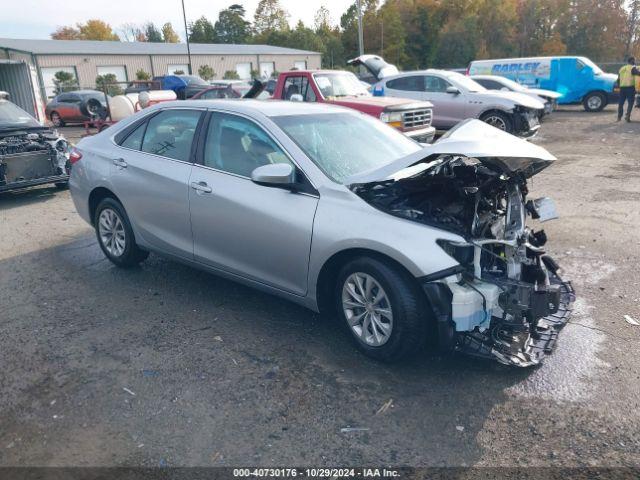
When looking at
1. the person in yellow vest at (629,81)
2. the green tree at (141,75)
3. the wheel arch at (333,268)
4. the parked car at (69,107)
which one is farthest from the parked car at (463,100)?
the green tree at (141,75)

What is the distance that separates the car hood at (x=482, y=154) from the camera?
333 centimetres

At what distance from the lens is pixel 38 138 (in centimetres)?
893

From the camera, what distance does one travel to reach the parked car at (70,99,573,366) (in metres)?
3.35

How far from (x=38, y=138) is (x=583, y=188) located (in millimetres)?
9178

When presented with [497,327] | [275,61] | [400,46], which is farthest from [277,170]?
[400,46]

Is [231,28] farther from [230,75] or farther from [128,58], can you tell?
[128,58]

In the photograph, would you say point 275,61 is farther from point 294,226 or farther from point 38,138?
point 294,226

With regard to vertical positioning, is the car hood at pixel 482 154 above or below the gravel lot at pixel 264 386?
above

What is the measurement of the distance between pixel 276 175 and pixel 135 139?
2200mm

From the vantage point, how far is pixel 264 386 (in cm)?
345

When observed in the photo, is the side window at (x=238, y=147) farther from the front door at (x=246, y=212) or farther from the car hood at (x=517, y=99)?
the car hood at (x=517, y=99)

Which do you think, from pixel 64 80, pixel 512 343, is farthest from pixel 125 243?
pixel 64 80

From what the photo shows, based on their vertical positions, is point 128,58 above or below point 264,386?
above

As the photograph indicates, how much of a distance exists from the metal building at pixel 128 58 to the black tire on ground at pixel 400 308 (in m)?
32.0
